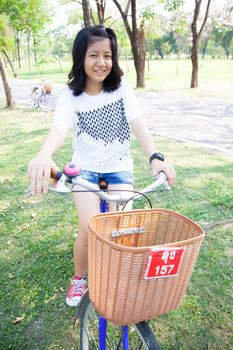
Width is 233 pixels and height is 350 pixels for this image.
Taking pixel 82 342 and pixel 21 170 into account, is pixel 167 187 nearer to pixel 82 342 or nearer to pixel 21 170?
pixel 82 342

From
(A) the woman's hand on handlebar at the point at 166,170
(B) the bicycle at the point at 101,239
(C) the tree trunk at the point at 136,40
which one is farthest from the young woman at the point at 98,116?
(C) the tree trunk at the point at 136,40

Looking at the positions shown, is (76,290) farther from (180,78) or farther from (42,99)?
(180,78)

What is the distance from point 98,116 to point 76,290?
121 centimetres

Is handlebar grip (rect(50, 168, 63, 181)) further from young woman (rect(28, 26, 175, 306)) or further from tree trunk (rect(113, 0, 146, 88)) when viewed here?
tree trunk (rect(113, 0, 146, 88))

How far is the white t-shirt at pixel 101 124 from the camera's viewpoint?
2.16 m

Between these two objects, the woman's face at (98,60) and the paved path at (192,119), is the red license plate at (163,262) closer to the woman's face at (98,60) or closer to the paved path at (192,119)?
the woman's face at (98,60)

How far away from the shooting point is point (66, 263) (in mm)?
3104

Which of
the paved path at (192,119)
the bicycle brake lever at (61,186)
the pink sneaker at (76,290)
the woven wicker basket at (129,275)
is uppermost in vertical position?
the bicycle brake lever at (61,186)

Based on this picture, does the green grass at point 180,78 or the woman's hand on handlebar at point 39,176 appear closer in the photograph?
the woman's hand on handlebar at point 39,176

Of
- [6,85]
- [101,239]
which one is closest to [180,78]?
[6,85]

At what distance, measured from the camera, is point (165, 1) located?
42.5 ft

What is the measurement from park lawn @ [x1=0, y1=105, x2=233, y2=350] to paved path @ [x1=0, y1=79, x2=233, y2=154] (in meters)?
1.51

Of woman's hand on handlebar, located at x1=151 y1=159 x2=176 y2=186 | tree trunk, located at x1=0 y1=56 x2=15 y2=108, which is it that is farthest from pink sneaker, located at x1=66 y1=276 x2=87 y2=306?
tree trunk, located at x1=0 y1=56 x2=15 y2=108

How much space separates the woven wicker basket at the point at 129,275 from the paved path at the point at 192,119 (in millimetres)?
5221
